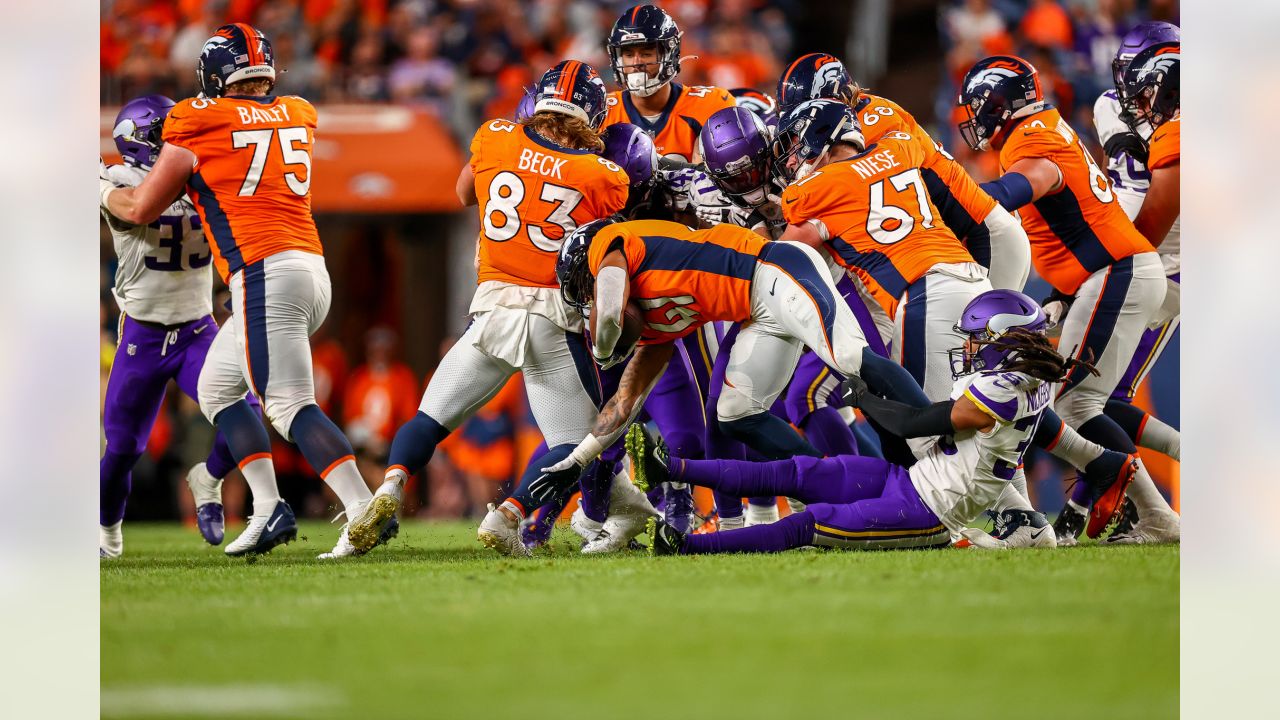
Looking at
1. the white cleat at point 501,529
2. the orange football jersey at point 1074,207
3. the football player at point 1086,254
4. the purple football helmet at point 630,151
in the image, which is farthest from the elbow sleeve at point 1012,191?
the white cleat at point 501,529

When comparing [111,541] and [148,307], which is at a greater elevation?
[148,307]

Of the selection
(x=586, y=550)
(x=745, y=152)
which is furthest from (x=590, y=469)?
(x=745, y=152)

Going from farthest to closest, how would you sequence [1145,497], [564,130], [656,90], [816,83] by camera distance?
1. [656,90]
2. [816,83]
3. [1145,497]
4. [564,130]

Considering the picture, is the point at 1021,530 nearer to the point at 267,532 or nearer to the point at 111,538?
the point at 267,532

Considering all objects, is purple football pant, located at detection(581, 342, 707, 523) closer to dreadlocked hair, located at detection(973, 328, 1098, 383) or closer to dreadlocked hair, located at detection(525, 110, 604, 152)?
dreadlocked hair, located at detection(525, 110, 604, 152)

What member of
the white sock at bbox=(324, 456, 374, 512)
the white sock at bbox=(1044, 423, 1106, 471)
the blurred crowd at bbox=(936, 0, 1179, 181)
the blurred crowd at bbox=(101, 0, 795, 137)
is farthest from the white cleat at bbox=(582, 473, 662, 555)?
the blurred crowd at bbox=(101, 0, 795, 137)

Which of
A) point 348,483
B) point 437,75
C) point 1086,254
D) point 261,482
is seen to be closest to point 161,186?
point 261,482

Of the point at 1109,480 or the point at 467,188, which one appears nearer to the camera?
the point at 1109,480

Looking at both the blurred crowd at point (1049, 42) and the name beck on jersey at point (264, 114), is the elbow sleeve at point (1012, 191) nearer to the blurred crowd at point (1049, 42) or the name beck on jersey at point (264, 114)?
the name beck on jersey at point (264, 114)

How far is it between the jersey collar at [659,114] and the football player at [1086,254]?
1339 mm

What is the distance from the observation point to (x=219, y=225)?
4691mm

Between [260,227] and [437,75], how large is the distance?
16.6 feet

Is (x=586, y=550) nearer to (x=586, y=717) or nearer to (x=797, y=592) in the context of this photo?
(x=797, y=592)

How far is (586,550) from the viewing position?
182 inches
